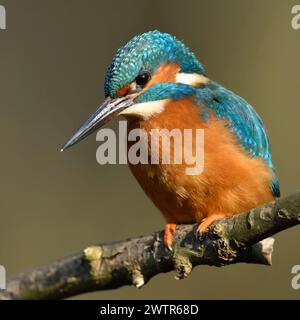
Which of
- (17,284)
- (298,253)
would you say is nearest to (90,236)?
(298,253)

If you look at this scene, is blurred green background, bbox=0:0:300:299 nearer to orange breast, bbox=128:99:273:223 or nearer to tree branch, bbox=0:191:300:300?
tree branch, bbox=0:191:300:300

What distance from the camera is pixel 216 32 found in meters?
6.59

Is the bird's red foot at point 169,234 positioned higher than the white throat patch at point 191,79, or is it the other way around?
the white throat patch at point 191,79

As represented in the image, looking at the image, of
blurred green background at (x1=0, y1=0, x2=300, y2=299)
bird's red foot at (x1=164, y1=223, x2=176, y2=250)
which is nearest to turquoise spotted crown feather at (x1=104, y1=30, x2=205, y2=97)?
bird's red foot at (x1=164, y1=223, x2=176, y2=250)

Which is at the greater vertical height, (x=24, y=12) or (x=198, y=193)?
(x=24, y=12)

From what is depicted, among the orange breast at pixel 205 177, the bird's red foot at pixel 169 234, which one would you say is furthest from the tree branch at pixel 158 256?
the orange breast at pixel 205 177

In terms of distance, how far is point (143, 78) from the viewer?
3902 mm

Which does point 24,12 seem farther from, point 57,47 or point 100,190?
point 100,190

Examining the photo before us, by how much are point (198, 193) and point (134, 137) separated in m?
0.44

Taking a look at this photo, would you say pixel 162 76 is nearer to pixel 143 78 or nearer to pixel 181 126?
pixel 143 78

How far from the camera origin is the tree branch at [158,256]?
→ 304 cm

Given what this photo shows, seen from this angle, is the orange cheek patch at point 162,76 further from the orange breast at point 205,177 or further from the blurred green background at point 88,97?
the blurred green background at point 88,97

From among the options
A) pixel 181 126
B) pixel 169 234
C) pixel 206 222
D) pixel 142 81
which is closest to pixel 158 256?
pixel 169 234

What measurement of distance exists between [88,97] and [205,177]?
2911 millimetres
